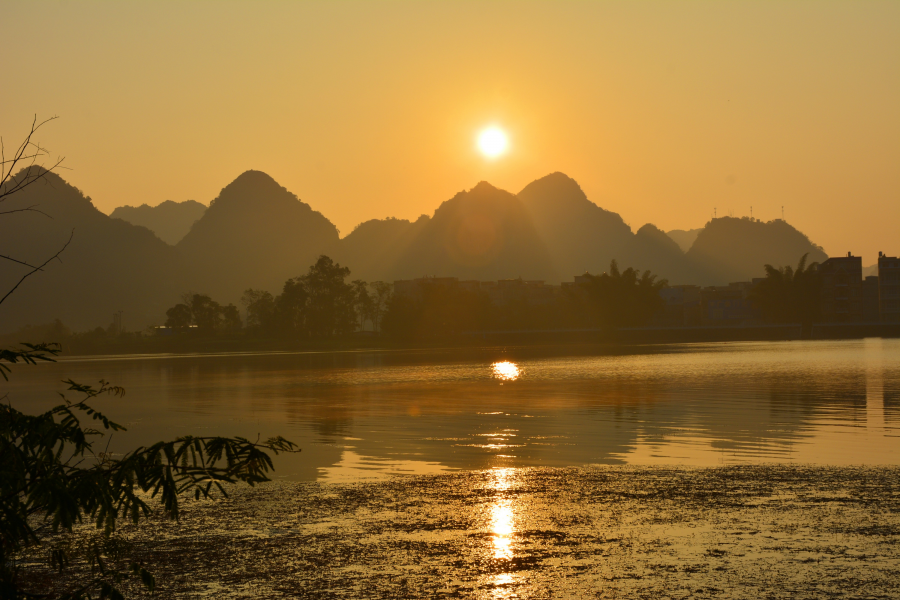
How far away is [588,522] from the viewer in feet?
42.1

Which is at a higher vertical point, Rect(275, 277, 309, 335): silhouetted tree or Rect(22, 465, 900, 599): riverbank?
Rect(275, 277, 309, 335): silhouetted tree

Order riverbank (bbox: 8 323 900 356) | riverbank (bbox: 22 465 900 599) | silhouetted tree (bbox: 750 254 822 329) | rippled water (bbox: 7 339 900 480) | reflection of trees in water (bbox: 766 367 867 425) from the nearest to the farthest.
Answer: riverbank (bbox: 22 465 900 599), rippled water (bbox: 7 339 900 480), reflection of trees in water (bbox: 766 367 867 425), riverbank (bbox: 8 323 900 356), silhouetted tree (bbox: 750 254 822 329)

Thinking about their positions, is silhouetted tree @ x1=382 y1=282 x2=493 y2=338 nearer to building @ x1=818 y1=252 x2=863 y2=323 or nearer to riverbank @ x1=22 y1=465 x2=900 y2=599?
building @ x1=818 y1=252 x2=863 y2=323

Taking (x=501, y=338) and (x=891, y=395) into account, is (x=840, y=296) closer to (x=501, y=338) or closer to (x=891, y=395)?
(x=501, y=338)

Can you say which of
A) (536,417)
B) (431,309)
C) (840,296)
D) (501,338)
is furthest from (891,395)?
(840,296)

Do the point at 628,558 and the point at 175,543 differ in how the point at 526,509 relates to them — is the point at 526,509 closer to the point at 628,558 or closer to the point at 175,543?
the point at 628,558

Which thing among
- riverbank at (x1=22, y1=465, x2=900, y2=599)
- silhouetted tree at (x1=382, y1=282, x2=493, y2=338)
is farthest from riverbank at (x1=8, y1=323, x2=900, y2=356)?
riverbank at (x1=22, y1=465, x2=900, y2=599)

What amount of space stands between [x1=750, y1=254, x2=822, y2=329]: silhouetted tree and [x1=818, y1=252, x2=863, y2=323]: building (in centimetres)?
380

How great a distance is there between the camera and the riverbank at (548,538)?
31.8 ft

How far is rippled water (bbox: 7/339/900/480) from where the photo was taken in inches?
811

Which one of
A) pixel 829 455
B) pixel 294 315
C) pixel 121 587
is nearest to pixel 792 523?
pixel 829 455

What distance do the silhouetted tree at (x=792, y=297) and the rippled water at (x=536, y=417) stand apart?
141m

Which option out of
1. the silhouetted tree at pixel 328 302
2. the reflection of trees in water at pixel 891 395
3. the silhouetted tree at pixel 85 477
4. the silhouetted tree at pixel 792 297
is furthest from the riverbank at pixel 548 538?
the silhouetted tree at pixel 792 297

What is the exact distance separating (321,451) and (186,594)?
13.4 m
